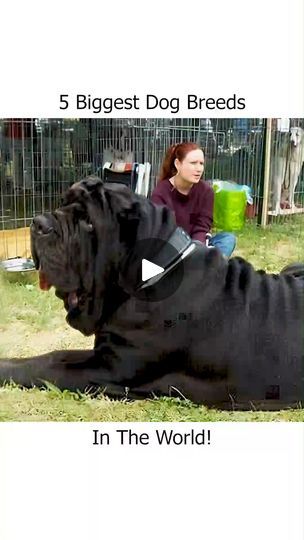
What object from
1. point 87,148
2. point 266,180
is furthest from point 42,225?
point 266,180

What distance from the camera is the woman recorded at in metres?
2.43

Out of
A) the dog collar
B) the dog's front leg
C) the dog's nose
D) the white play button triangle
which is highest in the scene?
the dog's nose

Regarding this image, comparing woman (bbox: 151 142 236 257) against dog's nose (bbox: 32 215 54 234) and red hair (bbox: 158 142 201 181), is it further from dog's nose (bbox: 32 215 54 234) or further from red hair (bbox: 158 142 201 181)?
dog's nose (bbox: 32 215 54 234)

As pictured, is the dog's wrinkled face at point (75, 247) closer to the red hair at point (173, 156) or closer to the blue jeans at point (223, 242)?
the red hair at point (173, 156)

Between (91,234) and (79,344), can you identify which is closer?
(91,234)

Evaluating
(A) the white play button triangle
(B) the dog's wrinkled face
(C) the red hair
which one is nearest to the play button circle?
(A) the white play button triangle

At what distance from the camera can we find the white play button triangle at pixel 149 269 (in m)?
2.40

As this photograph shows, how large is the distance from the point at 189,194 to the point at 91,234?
35 cm

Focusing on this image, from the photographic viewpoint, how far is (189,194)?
8.07 feet

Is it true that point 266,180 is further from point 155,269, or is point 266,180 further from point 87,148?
point 87,148

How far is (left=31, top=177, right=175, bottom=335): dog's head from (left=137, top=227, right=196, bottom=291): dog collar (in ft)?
0.11

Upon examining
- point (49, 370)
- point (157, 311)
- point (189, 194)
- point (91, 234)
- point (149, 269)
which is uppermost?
point (189, 194)
